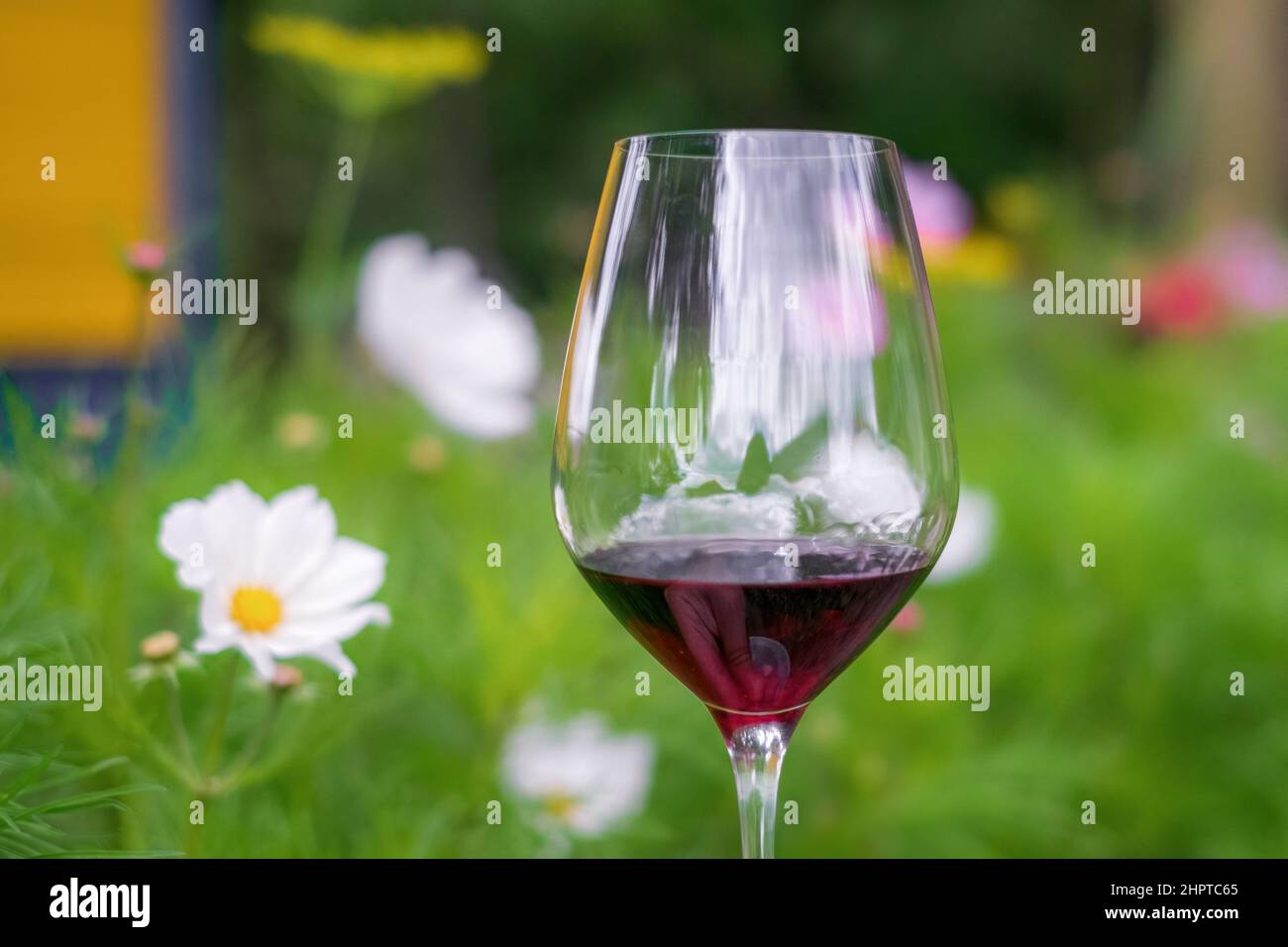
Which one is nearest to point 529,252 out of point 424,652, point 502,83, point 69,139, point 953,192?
point 502,83

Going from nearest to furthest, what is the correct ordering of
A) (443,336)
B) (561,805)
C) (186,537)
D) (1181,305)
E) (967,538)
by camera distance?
(186,537) < (561,805) < (443,336) < (967,538) < (1181,305)

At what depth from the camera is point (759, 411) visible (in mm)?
586

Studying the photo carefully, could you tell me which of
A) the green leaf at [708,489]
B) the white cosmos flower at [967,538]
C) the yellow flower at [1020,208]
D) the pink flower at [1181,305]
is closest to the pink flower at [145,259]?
the green leaf at [708,489]

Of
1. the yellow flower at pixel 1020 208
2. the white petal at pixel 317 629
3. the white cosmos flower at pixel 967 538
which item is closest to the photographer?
the white petal at pixel 317 629

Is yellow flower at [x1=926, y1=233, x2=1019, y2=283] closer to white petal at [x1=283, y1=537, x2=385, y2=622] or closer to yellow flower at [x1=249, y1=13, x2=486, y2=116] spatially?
yellow flower at [x1=249, y1=13, x2=486, y2=116]

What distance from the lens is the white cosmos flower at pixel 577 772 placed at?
0.87m

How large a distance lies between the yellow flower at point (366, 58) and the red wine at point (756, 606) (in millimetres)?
745

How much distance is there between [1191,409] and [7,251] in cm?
284

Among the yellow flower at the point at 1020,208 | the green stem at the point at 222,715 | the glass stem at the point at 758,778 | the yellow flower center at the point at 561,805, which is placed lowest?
the yellow flower center at the point at 561,805

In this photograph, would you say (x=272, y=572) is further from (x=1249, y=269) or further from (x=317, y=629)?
(x=1249, y=269)

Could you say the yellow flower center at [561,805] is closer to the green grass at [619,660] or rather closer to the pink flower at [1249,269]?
the green grass at [619,660]

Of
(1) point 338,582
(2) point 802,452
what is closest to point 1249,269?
(2) point 802,452

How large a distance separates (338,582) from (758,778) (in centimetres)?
20

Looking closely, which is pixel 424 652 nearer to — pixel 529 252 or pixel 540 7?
pixel 529 252
